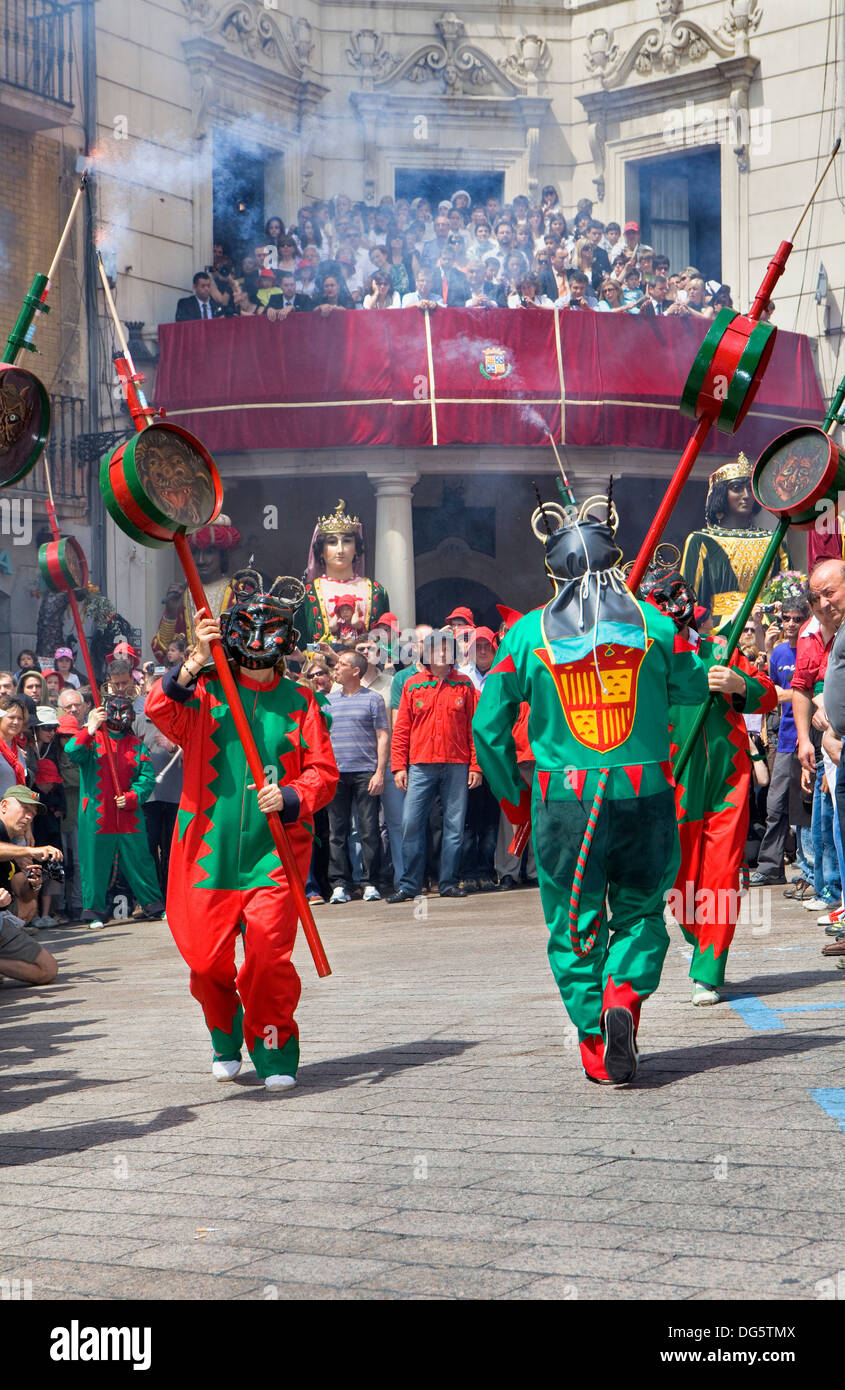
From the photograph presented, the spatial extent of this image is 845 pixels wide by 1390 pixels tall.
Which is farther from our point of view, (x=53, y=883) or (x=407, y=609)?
(x=407, y=609)

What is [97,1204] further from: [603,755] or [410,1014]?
[410,1014]

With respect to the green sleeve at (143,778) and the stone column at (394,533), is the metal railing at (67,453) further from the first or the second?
the green sleeve at (143,778)

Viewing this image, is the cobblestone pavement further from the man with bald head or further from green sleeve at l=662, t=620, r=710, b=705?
the man with bald head

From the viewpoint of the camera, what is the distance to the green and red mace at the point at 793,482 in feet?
22.0

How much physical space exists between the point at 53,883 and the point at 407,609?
7518mm

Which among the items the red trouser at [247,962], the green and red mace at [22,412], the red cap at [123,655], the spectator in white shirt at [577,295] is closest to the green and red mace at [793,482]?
the red trouser at [247,962]

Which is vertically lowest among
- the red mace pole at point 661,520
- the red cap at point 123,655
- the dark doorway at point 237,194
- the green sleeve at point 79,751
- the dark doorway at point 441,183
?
the green sleeve at point 79,751

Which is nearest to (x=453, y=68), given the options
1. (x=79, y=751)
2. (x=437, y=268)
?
(x=437, y=268)

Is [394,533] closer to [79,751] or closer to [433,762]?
[433,762]

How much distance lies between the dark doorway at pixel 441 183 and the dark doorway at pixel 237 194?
2.57m

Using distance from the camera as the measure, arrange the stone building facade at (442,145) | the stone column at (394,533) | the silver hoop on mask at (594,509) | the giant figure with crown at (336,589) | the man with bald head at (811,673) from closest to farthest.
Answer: the silver hoop on mask at (594,509) < the man with bald head at (811,673) < the giant figure with crown at (336,589) < the stone column at (394,533) < the stone building facade at (442,145)

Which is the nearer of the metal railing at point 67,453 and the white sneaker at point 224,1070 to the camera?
the white sneaker at point 224,1070
